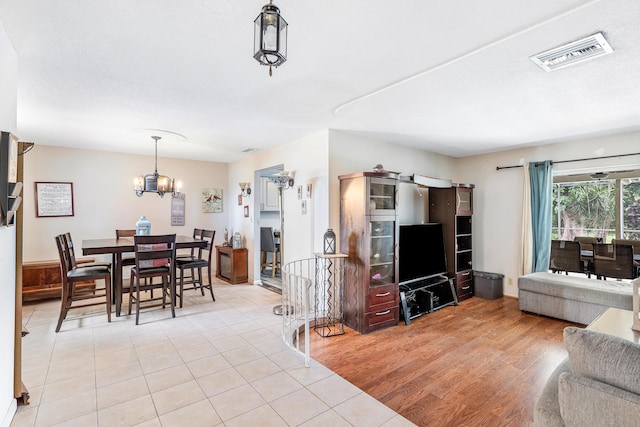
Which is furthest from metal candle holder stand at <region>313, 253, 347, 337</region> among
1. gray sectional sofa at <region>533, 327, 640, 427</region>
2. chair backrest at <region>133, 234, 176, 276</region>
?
gray sectional sofa at <region>533, 327, 640, 427</region>

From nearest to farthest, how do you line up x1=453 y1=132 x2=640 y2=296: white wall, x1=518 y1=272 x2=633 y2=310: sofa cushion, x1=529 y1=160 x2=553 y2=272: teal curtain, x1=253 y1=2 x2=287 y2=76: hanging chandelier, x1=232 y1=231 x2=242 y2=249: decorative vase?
x1=253 y1=2 x2=287 y2=76: hanging chandelier → x1=518 y1=272 x2=633 y2=310: sofa cushion → x1=453 y1=132 x2=640 y2=296: white wall → x1=529 y1=160 x2=553 y2=272: teal curtain → x1=232 y1=231 x2=242 y2=249: decorative vase

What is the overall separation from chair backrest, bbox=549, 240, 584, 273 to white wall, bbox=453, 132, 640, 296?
44 cm

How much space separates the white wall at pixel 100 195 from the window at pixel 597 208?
6.38 meters

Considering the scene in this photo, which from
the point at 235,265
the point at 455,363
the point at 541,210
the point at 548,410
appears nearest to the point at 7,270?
the point at 548,410

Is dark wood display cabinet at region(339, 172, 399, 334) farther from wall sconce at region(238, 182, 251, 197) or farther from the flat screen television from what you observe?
wall sconce at region(238, 182, 251, 197)

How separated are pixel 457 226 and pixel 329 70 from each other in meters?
3.74

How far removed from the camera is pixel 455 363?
2814 mm

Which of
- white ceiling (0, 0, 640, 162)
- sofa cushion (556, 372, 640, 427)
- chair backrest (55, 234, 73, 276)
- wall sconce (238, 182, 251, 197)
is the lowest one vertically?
sofa cushion (556, 372, 640, 427)

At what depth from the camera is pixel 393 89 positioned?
261 cm

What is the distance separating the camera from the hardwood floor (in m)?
2.16

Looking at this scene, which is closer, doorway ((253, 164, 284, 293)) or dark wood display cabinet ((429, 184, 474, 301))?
dark wood display cabinet ((429, 184, 474, 301))

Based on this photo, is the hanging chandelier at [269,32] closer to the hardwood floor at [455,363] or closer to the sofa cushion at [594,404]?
the sofa cushion at [594,404]

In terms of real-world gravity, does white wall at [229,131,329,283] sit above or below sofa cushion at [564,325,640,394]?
above

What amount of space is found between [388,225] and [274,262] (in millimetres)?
3178
